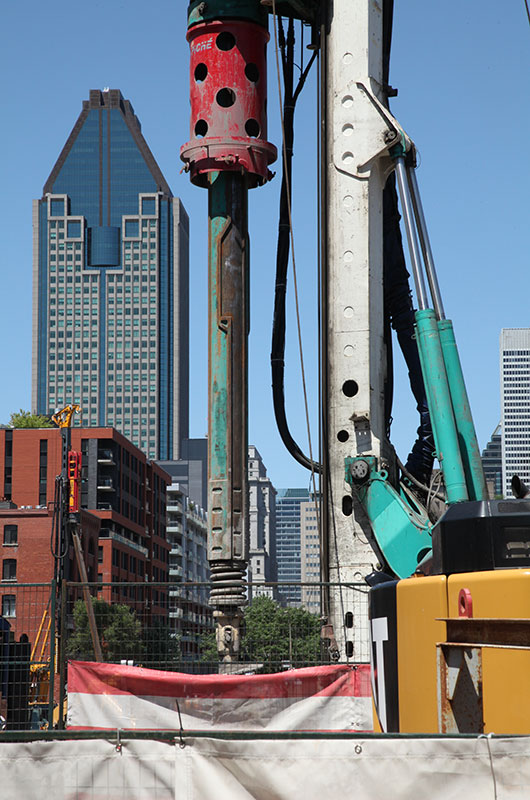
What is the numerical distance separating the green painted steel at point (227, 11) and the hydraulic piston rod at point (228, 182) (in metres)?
0.01

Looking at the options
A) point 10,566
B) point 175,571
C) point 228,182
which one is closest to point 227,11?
point 228,182

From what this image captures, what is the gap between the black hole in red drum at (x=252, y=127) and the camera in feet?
56.7

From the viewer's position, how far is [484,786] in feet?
18.3

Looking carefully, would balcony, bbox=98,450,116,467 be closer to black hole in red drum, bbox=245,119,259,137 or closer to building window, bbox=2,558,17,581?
building window, bbox=2,558,17,581

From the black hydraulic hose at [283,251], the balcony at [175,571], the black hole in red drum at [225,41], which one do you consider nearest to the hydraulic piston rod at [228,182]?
the black hole in red drum at [225,41]

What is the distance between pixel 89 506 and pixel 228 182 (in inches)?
4286

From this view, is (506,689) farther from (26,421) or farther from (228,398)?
(26,421)

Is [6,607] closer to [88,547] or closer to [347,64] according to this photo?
[88,547]

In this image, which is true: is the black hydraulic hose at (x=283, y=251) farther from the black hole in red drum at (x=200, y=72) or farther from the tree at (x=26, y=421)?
the tree at (x=26, y=421)

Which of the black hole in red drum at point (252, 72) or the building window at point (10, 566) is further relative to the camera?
the building window at point (10, 566)

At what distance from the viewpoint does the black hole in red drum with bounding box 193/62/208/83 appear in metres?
17.2

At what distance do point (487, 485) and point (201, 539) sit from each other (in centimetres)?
17269

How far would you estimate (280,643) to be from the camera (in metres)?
15.4

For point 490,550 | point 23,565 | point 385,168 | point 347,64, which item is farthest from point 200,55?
point 23,565
